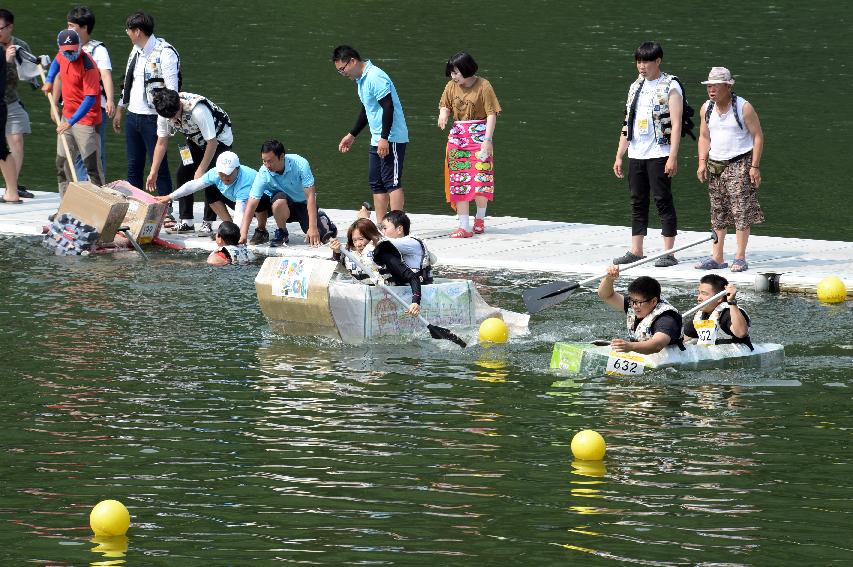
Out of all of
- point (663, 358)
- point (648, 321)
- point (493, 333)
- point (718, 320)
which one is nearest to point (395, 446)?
point (663, 358)

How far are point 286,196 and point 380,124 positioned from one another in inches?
53.5

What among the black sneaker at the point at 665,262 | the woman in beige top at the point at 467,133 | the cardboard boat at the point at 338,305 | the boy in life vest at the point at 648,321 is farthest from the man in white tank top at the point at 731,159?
the boy in life vest at the point at 648,321

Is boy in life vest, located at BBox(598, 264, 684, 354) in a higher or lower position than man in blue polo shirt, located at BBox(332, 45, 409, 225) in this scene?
lower

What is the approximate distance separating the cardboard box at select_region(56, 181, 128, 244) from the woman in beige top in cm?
377

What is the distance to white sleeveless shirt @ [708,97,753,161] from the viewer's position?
52.8ft

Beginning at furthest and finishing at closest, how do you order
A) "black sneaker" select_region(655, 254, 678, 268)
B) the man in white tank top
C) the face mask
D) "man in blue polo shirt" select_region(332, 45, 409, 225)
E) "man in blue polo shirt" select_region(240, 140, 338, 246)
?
the face mask → "man in blue polo shirt" select_region(332, 45, 409, 225) → "man in blue polo shirt" select_region(240, 140, 338, 246) → "black sneaker" select_region(655, 254, 678, 268) → the man in white tank top

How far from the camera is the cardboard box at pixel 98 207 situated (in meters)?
17.7

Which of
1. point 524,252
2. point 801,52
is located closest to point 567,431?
point 524,252

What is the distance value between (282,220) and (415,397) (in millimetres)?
6443

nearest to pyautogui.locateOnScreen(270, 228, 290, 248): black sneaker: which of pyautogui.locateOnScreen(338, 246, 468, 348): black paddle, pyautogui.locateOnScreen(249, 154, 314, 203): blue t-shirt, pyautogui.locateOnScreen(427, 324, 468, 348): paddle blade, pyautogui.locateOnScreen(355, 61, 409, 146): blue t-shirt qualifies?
pyautogui.locateOnScreen(249, 154, 314, 203): blue t-shirt

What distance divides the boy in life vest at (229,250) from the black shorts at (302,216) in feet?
2.27

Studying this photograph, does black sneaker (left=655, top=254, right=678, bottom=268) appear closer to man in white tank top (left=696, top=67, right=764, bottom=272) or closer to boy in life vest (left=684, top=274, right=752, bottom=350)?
man in white tank top (left=696, top=67, right=764, bottom=272)

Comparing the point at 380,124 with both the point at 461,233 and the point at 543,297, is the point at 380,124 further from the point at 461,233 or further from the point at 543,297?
the point at 543,297

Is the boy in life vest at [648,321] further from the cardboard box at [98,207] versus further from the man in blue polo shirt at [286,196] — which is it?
the cardboard box at [98,207]
